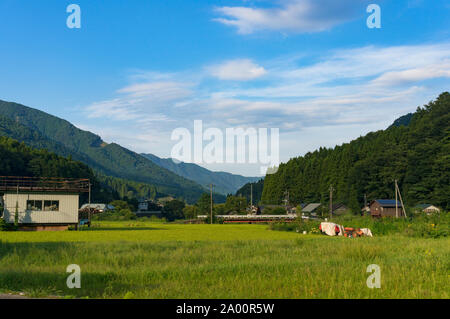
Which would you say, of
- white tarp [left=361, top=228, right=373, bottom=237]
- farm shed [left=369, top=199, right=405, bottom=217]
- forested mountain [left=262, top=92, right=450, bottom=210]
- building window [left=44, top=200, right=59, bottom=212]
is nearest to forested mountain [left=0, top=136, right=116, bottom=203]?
forested mountain [left=262, top=92, right=450, bottom=210]

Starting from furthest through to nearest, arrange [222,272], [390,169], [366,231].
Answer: [390,169] < [366,231] < [222,272]

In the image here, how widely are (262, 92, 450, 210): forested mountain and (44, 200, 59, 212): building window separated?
58807 millimetres

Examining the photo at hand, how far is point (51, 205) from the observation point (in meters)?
38.6

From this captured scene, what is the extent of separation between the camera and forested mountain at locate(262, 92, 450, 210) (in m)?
73.6

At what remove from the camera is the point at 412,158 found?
257 feet

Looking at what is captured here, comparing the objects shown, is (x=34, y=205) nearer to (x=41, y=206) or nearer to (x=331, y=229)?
(x=41, y=206)

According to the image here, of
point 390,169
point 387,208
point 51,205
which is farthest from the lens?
point 390,169

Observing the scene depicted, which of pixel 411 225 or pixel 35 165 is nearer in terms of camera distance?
pixel 411 225

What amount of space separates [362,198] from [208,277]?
8909 cm

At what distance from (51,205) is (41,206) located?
85 cm

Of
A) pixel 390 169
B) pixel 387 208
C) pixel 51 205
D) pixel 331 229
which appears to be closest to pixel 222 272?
pixel 331 229

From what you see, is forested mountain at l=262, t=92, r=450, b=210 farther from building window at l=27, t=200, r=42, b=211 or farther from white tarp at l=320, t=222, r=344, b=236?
building window at l=27, t=200, r=42, b=211
